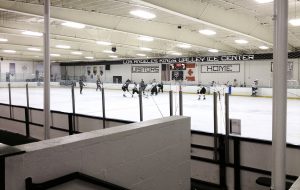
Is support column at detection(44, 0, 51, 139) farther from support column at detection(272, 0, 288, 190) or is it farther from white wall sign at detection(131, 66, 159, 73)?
white wall sign at detection(131, 66, 159, 73)

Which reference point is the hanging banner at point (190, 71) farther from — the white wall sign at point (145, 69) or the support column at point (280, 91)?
the support column at point (280, 91)

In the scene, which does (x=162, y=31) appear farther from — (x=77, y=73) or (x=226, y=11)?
(x=77, y=73)

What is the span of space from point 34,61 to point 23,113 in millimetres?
32936

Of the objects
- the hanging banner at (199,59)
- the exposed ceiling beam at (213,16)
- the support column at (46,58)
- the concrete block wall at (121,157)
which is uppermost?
the exposed ceiling beam at (213,16)

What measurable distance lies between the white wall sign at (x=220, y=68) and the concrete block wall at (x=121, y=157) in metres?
21.5

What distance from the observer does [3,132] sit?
9.13 meters

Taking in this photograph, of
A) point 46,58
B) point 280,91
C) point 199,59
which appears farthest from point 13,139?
point 199,59

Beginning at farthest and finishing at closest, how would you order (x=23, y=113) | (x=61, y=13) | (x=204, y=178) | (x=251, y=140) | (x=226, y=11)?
(x=226, y=11), (x=61, y=13), (x=23, y=113), (x=204, y=178), (x=251, y=140)

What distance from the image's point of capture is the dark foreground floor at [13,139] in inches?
314

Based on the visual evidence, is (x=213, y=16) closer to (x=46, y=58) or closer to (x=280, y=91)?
(x=46, y=58)

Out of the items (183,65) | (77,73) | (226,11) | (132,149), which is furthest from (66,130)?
(77,73)

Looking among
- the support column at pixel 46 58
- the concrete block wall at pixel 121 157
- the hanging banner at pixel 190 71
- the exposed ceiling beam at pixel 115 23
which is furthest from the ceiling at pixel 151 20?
the hanging banner at pixel 190 71

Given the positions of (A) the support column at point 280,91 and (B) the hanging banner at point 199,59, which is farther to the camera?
(B) the hanging banner at point 199,59

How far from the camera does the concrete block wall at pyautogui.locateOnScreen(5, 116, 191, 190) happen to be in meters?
2.39
